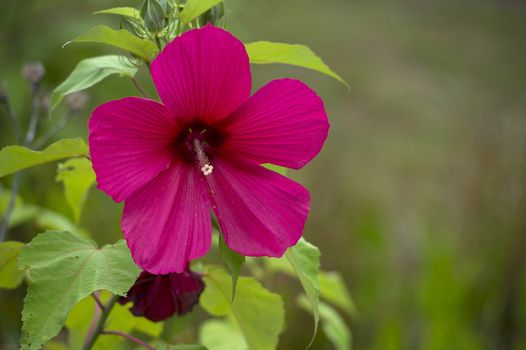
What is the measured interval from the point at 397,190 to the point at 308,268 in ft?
9.58

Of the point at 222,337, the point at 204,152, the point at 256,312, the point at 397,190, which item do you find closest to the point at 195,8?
the point at 204,152

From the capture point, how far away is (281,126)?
0.63m

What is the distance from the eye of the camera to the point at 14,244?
712mm

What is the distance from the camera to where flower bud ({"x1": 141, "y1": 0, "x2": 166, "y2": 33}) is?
0.63 m

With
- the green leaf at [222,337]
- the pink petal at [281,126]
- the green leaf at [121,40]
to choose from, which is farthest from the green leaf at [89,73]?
the green leaf at [222,337]

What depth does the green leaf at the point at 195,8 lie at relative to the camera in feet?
2.03

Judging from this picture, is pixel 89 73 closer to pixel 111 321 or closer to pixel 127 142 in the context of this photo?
pixel 127 142

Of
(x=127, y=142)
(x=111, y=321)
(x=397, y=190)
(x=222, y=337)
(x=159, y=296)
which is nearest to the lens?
(x=127, y=142)

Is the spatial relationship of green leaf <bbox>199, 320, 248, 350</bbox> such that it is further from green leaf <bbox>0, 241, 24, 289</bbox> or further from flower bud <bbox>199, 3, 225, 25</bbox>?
flower bud <bbox>199, 3, 225, 25</bbox>

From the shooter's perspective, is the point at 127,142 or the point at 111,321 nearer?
the point at 127,142

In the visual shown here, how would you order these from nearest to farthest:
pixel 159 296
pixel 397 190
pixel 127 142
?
pixel 127 142, pixel 159 296, pixel 397 190

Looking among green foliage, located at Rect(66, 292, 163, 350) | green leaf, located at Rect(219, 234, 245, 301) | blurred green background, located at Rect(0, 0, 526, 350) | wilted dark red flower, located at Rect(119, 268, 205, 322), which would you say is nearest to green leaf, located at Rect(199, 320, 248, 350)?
green foliage, located at Rect(66, 292, 163, 350)

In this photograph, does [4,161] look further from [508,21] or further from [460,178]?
[508,21]

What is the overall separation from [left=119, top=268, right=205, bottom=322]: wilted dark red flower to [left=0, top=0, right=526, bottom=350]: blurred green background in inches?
11.8
